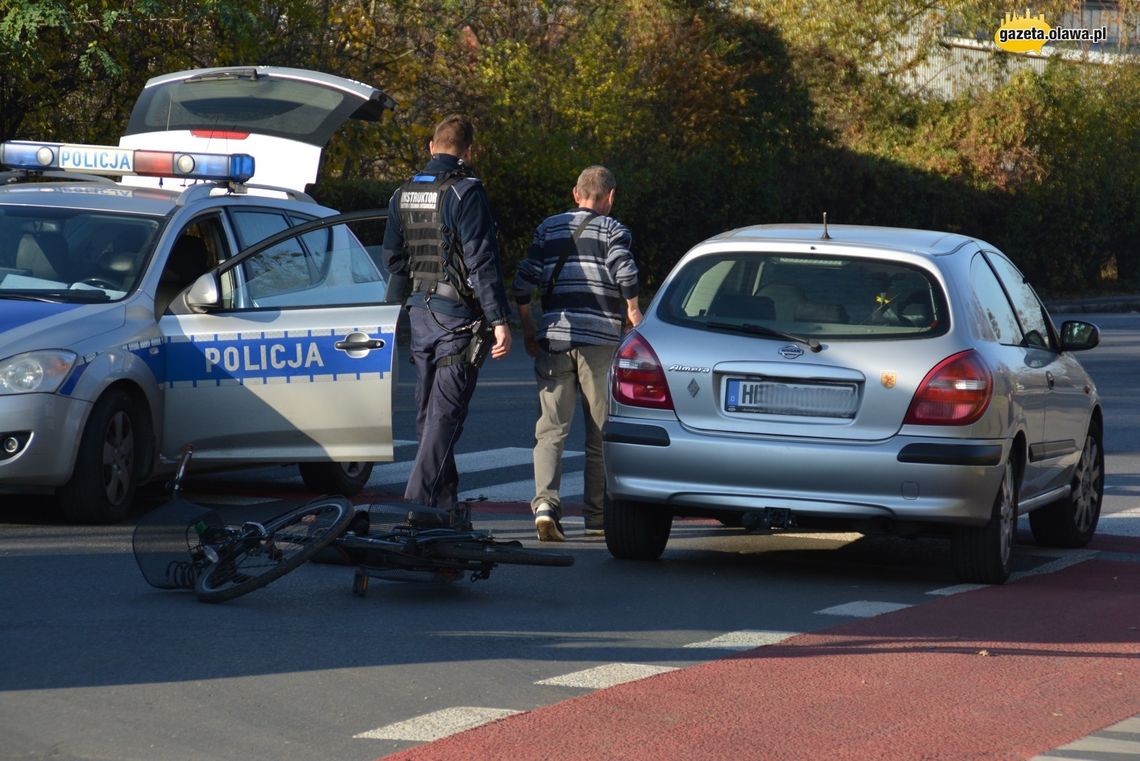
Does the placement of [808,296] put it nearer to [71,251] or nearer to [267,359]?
[267,359]

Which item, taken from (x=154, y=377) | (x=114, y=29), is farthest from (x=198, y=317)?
(x=114, y=29)

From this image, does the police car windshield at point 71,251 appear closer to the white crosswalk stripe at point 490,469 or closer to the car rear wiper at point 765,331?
the white crosswalk stripe at point 490,469

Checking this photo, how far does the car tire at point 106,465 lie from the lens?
8.72m

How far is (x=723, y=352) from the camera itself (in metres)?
7.93

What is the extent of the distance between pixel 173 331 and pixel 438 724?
4553 mm

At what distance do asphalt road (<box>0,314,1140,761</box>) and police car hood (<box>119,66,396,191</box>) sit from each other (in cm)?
364

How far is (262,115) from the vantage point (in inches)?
489

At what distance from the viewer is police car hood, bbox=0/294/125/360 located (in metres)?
8.59

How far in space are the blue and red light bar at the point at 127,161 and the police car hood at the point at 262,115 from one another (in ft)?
5.63

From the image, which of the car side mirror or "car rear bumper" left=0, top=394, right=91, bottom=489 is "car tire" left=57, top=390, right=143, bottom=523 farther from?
the car side mirror

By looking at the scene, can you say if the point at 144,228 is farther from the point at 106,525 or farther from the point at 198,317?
the point at 106,525

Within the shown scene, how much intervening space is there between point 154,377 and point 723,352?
303 centimetres

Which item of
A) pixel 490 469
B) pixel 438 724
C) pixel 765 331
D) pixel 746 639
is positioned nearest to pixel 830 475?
pixel 765 331

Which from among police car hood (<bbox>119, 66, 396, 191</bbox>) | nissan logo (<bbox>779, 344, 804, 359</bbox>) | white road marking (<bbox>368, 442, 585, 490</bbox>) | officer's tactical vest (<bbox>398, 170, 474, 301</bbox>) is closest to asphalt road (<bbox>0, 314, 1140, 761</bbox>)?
nissan logo (<bbox>779, 344, 804, 359</bbox>)
